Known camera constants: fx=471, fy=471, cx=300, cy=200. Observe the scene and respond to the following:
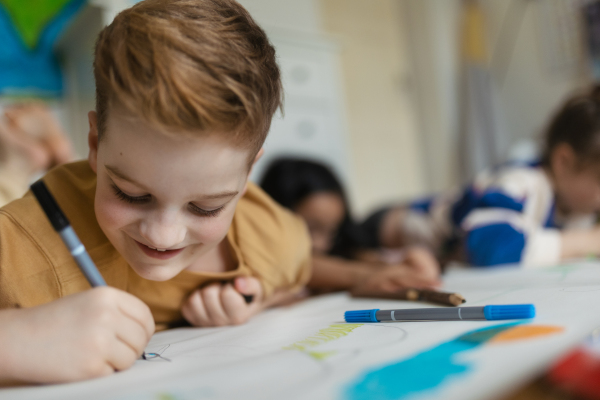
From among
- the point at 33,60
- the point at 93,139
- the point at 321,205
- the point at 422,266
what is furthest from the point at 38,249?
the point at 33,60

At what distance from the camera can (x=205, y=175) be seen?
40cm

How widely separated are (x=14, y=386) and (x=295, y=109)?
1395 mm

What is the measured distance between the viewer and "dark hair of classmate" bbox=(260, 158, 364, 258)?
4.30 feet

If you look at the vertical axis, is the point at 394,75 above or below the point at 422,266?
above

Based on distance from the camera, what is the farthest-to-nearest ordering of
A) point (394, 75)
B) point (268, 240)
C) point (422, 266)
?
point (394, 75), point (422, 266), point (268, 240)

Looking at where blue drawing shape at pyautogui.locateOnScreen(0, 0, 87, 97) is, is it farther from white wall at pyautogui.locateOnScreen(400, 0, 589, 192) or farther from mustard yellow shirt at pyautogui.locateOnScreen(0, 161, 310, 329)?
white wall at pyautogui.locateOnScreen(400, 0, 589, 192)

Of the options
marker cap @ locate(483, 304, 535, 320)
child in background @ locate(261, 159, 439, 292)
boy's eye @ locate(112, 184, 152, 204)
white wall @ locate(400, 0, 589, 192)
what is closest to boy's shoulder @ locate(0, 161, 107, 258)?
boy's eye @ locate(112, 184, 152, 204)

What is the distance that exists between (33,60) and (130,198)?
53.2 inches

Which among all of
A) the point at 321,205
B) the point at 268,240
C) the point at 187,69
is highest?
the point at 187,69

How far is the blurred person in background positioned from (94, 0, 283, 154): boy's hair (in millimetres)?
457

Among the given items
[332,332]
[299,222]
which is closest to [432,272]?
[299,222]

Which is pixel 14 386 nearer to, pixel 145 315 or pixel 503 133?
pixel 145 315

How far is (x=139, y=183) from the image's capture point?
0.39 metres

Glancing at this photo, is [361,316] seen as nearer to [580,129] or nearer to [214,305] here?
[214,305]
